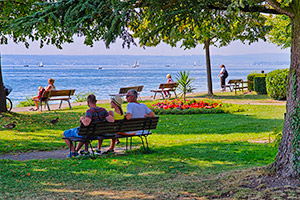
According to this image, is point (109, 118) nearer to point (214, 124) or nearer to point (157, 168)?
point (157, 168)

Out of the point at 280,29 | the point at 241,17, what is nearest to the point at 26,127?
the point at 241,17

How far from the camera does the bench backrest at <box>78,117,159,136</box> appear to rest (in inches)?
304

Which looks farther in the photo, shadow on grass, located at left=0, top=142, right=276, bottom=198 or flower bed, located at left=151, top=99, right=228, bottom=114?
flower bed, located at left=151, top=99, right=228, bottom=114

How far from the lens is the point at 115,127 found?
8.04 metres

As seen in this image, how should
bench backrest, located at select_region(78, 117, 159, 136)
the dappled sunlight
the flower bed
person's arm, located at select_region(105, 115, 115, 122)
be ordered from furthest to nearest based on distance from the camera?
the flower bed
person's arm, located at select_region(105, 115, 115, 122)
bench backrest, located at select_region(78, 117, 159, 136)
the dappled sunlight

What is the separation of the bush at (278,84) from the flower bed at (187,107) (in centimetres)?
421

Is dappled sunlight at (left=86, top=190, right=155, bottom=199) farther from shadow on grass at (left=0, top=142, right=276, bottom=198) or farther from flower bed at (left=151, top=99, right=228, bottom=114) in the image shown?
flower bed at (left=151, top=99, right=228, bottom=114)

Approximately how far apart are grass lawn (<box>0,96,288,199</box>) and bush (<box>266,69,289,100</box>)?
8.27 m

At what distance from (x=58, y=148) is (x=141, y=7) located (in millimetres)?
4485

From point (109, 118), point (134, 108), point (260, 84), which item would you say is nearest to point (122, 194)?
point (109, 118)

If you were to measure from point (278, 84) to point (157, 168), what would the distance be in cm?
1418

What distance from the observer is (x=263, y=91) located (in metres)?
24.0

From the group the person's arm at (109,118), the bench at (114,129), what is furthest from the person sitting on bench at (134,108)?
the person's arm at (109,118)

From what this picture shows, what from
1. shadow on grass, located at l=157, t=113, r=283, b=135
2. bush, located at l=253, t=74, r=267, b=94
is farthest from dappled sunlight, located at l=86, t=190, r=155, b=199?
bush, located at l=253, t=74, r=267, b=94
